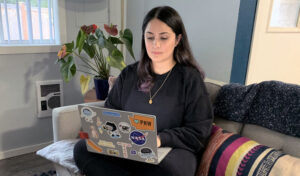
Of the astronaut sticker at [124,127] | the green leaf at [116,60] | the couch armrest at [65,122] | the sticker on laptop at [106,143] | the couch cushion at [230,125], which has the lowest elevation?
the couch armrest at [65,122]

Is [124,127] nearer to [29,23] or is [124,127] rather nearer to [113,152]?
[113,152]

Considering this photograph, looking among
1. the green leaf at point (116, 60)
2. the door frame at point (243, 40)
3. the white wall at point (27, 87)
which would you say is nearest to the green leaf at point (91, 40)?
the green leaf at point (116, 60)

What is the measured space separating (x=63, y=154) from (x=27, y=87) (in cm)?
99

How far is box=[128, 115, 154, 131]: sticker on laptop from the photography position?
0.87 m

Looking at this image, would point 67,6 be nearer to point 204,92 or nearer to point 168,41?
point 168,41

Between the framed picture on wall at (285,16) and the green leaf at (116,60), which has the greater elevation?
the framed picture on wall at (285,16)

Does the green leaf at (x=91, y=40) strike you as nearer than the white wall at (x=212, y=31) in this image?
No

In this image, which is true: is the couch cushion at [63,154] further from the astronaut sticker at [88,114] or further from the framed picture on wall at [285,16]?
the framed picture on wall at [285,16]

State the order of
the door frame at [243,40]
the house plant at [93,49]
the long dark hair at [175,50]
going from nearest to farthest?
1. the long dark hair at [175,50]
2. the door frame at [243,40]
3. the house plant at [93,49]

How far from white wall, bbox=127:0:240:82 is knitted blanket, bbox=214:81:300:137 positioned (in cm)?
41

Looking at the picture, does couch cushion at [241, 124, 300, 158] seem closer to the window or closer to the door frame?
the door frame

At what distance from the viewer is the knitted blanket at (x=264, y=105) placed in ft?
3.35

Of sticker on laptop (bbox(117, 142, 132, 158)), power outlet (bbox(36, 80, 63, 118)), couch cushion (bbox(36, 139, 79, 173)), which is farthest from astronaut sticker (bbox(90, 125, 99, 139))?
power outlet (bbox(36, 80, 63, 118))

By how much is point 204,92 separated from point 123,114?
1.46 feet
